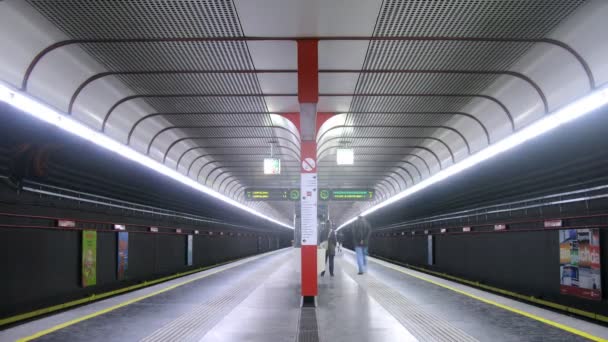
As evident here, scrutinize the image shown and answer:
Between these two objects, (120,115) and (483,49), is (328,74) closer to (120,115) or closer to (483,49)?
(483,49)

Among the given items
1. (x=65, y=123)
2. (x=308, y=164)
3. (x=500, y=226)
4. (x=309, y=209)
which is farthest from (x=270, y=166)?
(x=65, y=123)

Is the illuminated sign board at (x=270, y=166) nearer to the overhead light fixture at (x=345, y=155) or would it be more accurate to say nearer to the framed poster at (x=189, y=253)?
the overhead light fixture at (x=345, y=155)

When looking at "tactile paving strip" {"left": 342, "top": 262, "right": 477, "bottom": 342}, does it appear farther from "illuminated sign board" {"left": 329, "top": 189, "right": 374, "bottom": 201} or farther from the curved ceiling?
"illuminated sign board" {"left": 329, "top": 189, "right": 374, "bottom": 201}

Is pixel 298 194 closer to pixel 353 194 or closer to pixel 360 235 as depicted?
pixel 353 194

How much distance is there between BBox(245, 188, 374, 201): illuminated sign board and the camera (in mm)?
25953

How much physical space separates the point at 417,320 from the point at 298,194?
1934 centimetres

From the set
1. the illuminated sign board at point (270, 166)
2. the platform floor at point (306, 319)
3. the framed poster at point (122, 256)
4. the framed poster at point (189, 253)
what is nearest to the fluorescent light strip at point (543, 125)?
the platform floor at point (306, 319)

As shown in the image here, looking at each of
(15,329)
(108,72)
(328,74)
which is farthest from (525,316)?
(108,72)

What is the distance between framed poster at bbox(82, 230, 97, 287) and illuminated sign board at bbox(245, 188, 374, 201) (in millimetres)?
16684

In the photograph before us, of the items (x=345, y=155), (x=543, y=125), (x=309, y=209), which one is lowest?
(x=309, y=209)

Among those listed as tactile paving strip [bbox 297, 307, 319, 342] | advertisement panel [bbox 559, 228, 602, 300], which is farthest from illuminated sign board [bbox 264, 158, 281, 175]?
advertisement panel [bbox 559, 228, 602, 300]

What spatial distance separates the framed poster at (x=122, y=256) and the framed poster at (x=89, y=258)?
1.13m

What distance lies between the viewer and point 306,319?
736cm

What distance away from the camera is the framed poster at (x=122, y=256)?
35.9 feet
